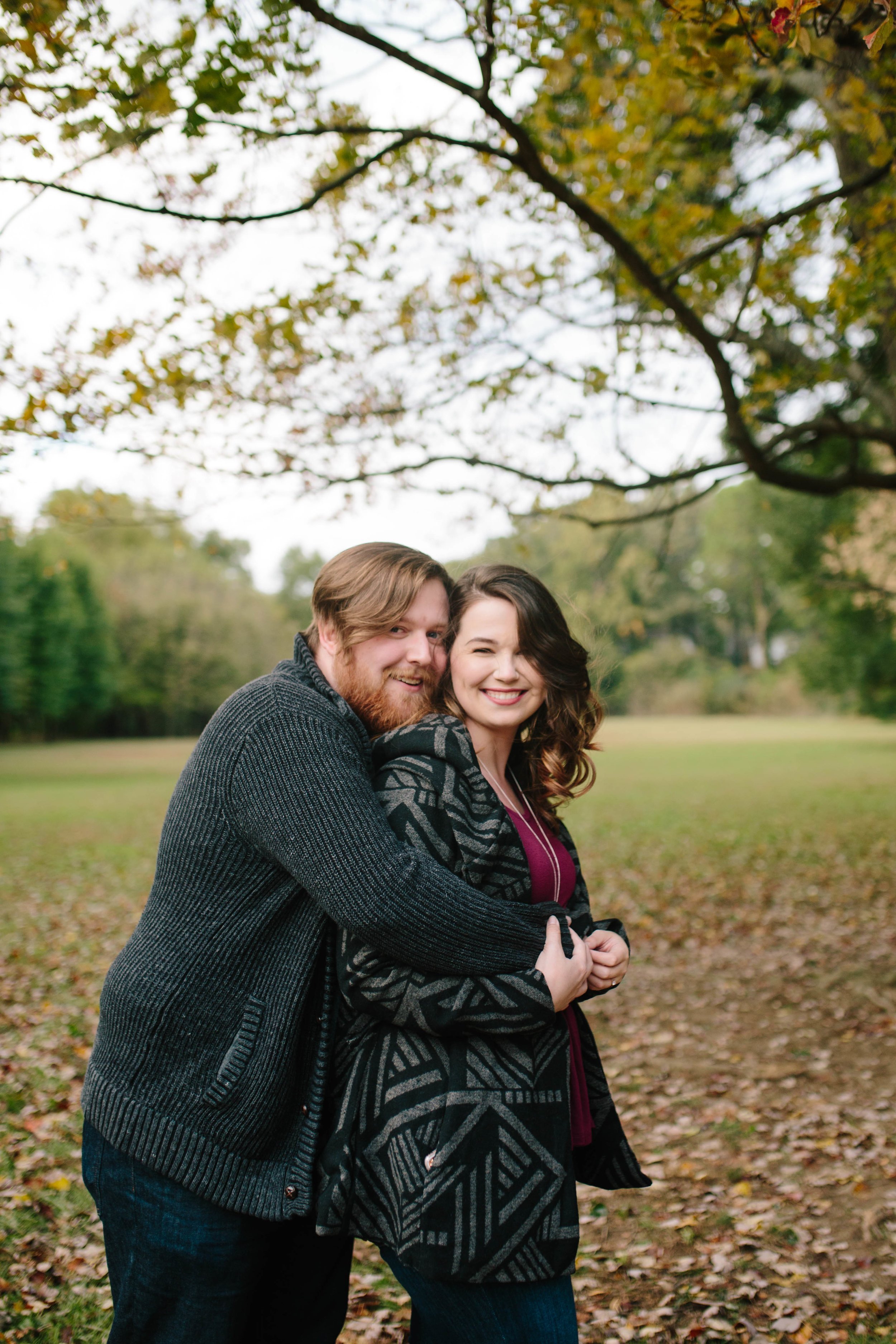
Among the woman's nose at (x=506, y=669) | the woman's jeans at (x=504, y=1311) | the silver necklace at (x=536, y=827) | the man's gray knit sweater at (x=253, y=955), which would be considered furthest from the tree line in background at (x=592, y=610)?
the woman's jeans at (x=504, y=1311)

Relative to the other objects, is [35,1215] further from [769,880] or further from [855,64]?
[769,880]

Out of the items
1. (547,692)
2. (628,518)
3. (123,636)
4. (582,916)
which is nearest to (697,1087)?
(582,916)

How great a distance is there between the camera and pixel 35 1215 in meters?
4.36

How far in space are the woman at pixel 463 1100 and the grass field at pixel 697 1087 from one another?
201cm

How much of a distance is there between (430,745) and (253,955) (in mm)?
581

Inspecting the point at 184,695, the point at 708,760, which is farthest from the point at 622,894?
the point at 184,695

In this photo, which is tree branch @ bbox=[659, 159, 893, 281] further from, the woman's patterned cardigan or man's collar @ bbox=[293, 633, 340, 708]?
the woman's patterned cardigan

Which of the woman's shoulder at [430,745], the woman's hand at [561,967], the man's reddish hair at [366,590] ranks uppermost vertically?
the man's reddish hair at [366,590]

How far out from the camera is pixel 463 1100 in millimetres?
1896

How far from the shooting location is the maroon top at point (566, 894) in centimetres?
225

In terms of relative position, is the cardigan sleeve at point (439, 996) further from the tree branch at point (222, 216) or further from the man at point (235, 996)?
the tree branch at point (222, 216)

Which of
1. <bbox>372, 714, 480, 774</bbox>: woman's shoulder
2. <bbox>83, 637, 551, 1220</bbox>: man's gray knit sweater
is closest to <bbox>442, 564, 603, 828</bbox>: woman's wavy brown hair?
<bbox>372, 714, 480, 774</bbox>: woman's shoulder

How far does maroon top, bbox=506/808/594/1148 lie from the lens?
7.38 ft

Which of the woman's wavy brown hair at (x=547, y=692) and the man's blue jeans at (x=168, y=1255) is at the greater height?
the woman's wavy brown hair at (x=547, y=692)
